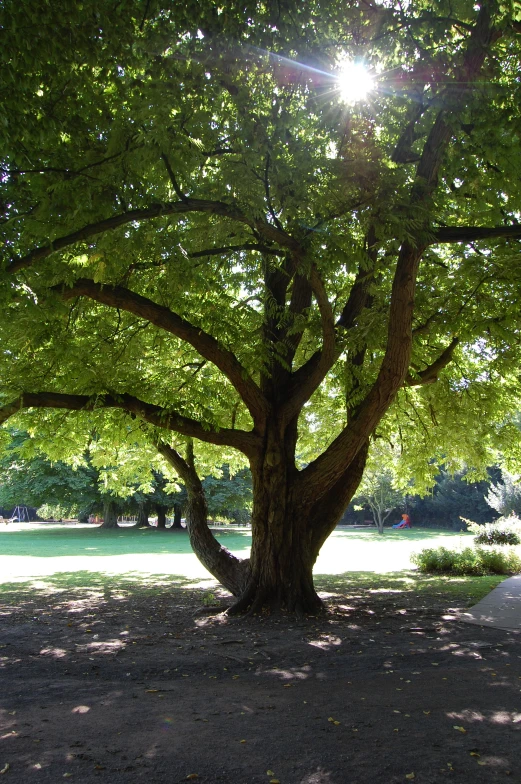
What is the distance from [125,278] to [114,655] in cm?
518

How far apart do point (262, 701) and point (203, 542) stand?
653cm

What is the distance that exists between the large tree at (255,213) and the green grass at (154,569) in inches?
201

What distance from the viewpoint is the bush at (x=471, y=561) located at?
1738 cm

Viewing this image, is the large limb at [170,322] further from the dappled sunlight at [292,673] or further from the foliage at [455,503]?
the foliage at [455,503]

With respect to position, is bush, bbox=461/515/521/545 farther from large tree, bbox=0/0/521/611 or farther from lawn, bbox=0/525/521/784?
large tree, bbox=0/0/521/611

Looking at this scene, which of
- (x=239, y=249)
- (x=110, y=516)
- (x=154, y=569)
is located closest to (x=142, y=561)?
(x=154, y=569)

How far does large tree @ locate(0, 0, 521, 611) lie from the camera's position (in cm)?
579

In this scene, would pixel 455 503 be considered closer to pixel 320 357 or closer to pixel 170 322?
pixel 320 357

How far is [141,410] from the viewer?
30.6 feet

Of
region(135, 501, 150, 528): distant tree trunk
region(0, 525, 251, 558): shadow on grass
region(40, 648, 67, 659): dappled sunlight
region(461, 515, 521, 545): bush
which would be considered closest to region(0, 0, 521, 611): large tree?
region(40, 648, 67, 659): dappled sunlight

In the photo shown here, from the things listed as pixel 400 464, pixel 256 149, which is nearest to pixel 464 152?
pixel 256 149

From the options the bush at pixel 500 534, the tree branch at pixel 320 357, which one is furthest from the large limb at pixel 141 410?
the bush at pixel 500 534

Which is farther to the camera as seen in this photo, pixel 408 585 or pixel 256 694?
pixel 408 585

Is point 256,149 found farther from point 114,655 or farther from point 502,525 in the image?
point 502,525
